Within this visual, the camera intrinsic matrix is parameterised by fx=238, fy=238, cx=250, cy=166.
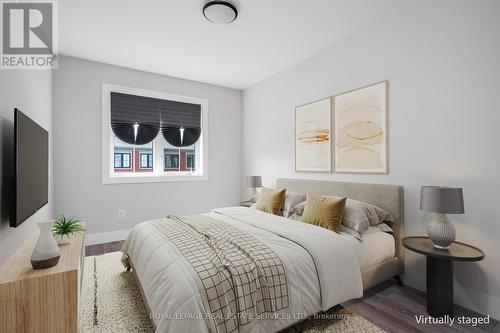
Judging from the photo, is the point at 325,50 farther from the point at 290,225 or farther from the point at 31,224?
the point at 31,224

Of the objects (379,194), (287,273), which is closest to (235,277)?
(287,273)

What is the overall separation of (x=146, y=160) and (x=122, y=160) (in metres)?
0.37

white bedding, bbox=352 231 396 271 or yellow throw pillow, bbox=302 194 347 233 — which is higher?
yellow throw pillow, bbox=302 194 347 233

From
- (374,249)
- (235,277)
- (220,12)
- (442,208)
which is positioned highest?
(220,12)

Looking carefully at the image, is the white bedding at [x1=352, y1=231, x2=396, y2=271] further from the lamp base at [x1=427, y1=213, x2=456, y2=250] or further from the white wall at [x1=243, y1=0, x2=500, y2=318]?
the lamp base at [x1=427, y1=213, x2=456, y2=250]

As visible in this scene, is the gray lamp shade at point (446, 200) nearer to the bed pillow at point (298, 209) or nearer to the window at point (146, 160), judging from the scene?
the bed pillow at point (298, 209)

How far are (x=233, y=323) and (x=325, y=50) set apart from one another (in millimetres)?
3334

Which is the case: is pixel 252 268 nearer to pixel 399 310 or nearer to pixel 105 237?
pixel 399 310

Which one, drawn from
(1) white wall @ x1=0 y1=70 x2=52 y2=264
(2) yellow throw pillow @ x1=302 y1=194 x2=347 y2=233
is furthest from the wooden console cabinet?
(2) yellow throw pillow @ x1=302 y1=194 x2=347 y2=233

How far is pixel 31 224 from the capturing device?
2.21 meters

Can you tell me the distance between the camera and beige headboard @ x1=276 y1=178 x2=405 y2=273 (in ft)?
7.98

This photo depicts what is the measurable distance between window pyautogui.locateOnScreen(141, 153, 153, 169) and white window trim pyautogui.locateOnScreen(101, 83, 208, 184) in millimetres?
68

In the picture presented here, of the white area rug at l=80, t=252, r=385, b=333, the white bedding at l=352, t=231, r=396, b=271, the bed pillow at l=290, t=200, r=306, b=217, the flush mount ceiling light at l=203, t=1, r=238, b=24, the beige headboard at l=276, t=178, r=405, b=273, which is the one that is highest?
the flush mount ceiling light at l=203, t=1, r=238, b=24

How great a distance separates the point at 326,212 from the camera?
93.4 inches
